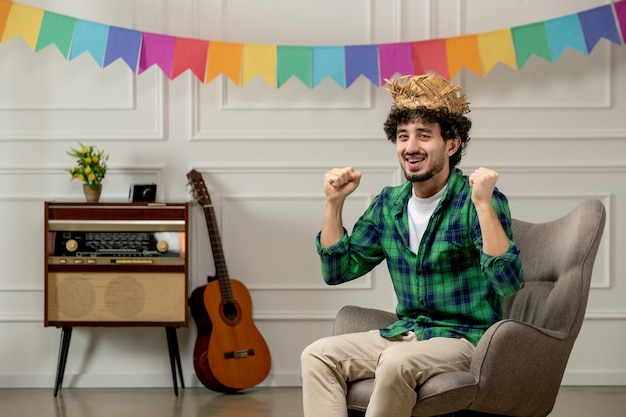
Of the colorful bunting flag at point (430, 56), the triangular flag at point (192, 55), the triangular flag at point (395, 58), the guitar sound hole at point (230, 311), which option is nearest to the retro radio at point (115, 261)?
the guitar sound hole at point (230, 311)

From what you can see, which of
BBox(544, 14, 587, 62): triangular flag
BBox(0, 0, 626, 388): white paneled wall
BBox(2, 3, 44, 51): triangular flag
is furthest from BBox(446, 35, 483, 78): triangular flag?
BBox(2, 3, 44, 51): triangular flag

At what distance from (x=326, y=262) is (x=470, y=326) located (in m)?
0.45

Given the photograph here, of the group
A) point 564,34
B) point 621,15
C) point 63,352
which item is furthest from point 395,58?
point 63,352

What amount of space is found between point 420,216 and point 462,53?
1728 millimetres

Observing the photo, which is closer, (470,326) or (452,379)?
(452,379)

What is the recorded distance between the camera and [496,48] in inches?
167

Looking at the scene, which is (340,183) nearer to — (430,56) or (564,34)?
(430,56)

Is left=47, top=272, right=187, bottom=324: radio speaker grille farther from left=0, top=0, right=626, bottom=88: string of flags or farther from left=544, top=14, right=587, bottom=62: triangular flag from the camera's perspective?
left=544, top=14, right=587, bottom=62: triangular flag

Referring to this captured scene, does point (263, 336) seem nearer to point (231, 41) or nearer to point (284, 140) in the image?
point (284, 140)

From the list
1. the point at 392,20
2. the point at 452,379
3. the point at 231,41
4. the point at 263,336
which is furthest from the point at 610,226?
the point at 452,379

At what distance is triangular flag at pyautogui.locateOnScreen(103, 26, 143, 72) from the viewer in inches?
166

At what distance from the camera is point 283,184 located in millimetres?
4441

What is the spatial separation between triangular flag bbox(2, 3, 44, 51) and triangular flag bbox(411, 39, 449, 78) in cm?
168

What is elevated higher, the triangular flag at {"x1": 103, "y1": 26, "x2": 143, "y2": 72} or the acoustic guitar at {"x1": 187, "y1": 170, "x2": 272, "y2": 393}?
the triangular flag at {"x1": 103, "y1": 26, "x2": 143, "y2": 72}
